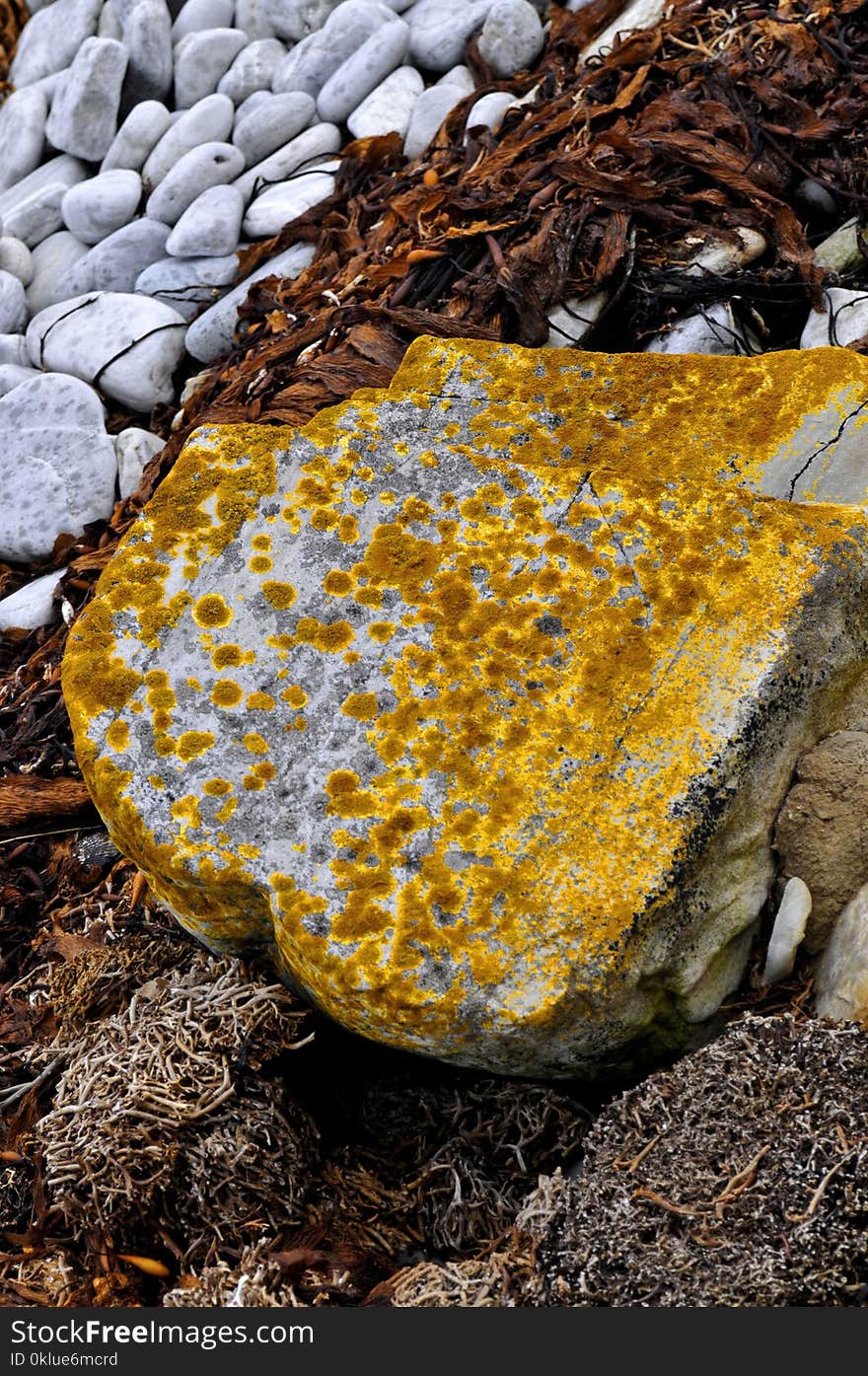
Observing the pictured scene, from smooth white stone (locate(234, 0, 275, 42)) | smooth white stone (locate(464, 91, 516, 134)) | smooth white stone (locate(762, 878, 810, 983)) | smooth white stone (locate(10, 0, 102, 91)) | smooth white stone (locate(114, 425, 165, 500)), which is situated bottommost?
smooth white stone (locate(762, 878, 810, 983))

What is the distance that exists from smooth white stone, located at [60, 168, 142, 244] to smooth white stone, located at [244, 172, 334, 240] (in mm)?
749

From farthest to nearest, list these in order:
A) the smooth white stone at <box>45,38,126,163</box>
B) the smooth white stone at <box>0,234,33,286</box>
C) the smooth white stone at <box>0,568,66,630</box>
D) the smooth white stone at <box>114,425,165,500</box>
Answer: the smooth white stone at <box>45,38,126,163</box>, the smooth white stone at <box>0,234,33,286</box>, the smooth white stone at <box>114,425,165,500</box>, the smooth white stone at <box>0,568,66,630</box>

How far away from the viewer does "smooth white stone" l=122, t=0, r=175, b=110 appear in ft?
20.3

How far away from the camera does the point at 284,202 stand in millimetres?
5355

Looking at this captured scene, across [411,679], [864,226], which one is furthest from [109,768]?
[864,226]

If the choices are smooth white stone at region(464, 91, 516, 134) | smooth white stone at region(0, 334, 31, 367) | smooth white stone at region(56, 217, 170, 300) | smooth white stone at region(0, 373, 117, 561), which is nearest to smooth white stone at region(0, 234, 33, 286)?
smooth white stone at region(56, 217, 170, 300)

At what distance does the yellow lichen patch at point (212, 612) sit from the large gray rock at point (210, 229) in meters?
3.18

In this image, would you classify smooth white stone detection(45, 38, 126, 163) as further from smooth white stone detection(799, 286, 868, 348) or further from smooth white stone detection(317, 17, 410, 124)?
smooth white stone detection(799, 286, 868, 348)

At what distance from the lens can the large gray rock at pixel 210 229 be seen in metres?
5.40

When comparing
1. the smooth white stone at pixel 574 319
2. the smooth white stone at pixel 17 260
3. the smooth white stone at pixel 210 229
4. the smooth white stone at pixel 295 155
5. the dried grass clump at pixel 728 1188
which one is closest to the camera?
the dried grass clump at pixel 728 1188

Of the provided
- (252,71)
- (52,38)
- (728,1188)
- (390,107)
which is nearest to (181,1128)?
(728,1188)

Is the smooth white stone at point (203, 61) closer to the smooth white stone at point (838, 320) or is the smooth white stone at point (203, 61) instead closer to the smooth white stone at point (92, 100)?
the smooth white stone at point (92, 100)

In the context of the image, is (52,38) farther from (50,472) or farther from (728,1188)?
(728,1188)

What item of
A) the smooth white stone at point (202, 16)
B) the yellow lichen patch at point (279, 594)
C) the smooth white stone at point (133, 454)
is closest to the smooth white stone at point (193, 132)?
the smooth white stone at point (202, 16)
